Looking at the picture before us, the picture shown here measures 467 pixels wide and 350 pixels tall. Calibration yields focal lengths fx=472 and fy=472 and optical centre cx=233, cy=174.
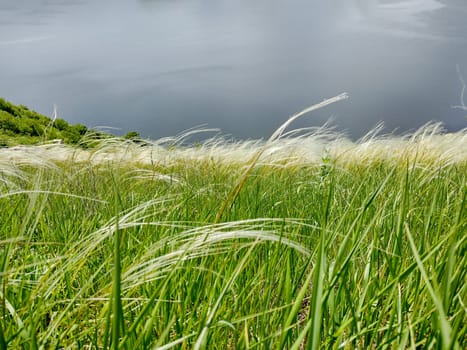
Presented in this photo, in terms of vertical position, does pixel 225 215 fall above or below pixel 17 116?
above

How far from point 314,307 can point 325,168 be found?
186 centimetres

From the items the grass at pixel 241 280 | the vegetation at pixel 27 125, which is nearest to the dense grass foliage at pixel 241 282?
the grass at pixel 241 280

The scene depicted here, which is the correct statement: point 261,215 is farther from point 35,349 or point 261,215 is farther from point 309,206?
point 35,349

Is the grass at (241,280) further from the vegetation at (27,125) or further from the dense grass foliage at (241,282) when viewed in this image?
the vegetation at (27,125)

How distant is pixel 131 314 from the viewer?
114 cm

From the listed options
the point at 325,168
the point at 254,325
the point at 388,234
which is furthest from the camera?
the point at 325,168

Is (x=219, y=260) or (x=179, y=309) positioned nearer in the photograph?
(x=179, y=309)

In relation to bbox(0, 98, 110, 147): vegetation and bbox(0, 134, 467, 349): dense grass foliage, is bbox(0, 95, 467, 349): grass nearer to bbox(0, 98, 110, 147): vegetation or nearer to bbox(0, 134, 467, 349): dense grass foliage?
bbox(0, 134, 467, 349): dense grass foliage

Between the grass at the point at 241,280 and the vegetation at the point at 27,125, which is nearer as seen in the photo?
the grass at the point at 241,280

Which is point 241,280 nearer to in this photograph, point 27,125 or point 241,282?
point 241,282

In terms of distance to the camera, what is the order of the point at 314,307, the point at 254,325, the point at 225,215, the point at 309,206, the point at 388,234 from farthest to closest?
the point at 309,206, the point at 225,215, the point at 388,234, the point at 254,325, the point at 314,307

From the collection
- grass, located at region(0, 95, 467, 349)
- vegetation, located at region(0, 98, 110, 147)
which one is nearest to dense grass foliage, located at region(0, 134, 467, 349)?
grass, located at region(0, 95, 467, 349)

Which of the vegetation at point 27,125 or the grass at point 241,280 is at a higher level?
the grass at point 241,280

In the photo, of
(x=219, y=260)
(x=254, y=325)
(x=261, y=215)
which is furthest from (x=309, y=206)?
(x=254, y=325)
